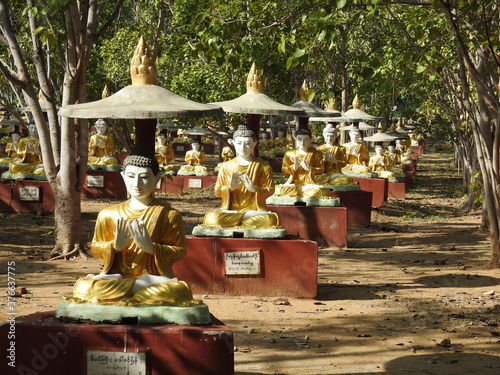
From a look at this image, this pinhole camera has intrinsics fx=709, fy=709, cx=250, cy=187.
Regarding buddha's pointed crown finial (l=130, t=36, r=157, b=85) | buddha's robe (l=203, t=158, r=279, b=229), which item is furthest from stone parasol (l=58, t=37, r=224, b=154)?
buddha's robe (l=203, t=158, r=279, b=229)

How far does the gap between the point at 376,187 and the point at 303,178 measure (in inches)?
252

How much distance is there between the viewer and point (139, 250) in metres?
5.64

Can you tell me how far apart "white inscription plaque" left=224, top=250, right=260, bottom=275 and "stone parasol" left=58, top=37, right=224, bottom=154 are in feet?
8.94

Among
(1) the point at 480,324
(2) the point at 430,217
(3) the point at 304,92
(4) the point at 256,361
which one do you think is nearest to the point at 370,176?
(2) the point at 430,217

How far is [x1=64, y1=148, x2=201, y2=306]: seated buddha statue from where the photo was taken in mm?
5312

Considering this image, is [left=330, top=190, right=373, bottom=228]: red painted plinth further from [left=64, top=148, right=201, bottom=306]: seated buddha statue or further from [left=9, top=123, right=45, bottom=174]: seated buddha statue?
[left=64, top=148, right=201, bottom=306]: seated buddha statue

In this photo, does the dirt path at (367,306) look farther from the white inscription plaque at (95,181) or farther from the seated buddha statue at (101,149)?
the seated buddha statue at (101,149)

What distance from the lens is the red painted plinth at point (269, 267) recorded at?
8.41 m

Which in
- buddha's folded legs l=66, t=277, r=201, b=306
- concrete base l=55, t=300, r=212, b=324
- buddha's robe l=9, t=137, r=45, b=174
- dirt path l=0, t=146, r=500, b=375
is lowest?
dirt path l=0, t=146, r=500, b=375

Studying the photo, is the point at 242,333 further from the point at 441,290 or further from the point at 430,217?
the point at 430,217

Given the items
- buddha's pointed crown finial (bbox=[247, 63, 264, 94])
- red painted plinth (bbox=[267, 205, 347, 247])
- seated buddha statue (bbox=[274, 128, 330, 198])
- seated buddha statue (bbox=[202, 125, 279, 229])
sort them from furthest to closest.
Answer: seated buddha statue (bbox=[274, 128, 330, 198]), red painted plinth (bbox=[267, 205, 347, 247]), buddha's pointed crown finial (bbox=[247, 63, 264, 94]), seated buddha statue (bbox=[202, 125, 279, 229])

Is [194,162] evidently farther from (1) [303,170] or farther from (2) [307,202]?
(2) [307,202]

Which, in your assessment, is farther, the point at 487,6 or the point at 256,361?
the point at 487,6

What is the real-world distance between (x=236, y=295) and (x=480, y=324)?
2818mm
